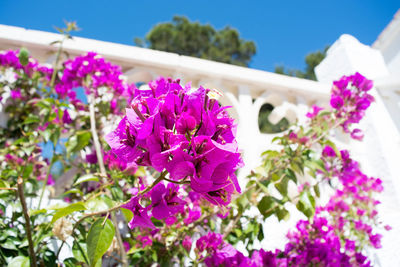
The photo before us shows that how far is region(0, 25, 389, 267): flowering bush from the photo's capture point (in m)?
0.37

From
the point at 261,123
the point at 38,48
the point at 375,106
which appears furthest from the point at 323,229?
the point at 261,123

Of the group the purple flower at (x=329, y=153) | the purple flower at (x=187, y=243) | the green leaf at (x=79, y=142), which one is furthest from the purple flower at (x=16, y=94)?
the purple flower at (x=329, y=153)

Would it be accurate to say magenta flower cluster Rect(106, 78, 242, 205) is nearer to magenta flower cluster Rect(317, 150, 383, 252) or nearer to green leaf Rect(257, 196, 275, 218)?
green leaf Rect(257, 196, 275, 218)

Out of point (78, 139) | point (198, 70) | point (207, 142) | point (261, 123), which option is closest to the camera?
point (207, 142)

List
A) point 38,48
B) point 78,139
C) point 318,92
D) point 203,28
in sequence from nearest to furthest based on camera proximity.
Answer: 1. point 78,139
2. point 38,48
3. point 318,92
4. point 203,28

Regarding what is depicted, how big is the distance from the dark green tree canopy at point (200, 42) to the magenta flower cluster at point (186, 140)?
1248cm

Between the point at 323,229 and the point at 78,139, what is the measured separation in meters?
0.97

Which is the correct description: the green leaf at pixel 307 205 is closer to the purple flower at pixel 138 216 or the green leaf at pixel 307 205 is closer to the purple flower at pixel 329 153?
the purple flower at pixel 329 153

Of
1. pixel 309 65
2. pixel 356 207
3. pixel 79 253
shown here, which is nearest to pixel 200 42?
pixel 309 65

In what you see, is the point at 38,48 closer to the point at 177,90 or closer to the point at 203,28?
the point at 177,90

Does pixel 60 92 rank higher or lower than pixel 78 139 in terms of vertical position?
higher

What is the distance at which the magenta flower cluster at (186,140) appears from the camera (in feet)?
1.14

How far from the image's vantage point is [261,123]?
1091 centimetres

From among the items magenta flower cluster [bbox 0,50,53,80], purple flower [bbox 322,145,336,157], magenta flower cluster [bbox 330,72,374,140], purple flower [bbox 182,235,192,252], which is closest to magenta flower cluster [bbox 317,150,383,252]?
purple flower [bbox 322,145,336,157]
